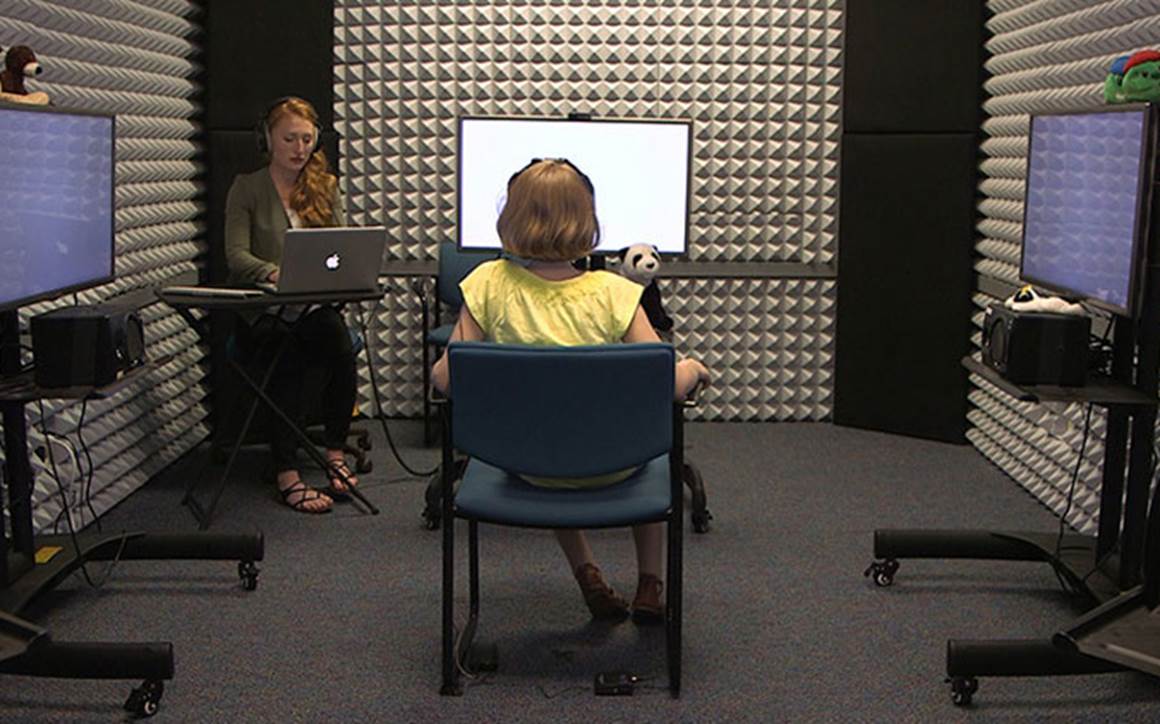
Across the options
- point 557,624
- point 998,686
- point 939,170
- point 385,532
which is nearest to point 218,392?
point 385,532

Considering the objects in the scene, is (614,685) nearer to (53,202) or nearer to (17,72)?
(53,202)

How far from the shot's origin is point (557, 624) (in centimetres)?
400

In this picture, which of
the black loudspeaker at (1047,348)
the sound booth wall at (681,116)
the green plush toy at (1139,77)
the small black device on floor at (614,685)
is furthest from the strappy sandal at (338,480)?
the green plush toy at (1139,77)

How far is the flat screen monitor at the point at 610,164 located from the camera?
17.6 feet

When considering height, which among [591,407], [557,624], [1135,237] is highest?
[1135,237]

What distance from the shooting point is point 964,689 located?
3.44 metres

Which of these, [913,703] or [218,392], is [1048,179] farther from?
[218,392]

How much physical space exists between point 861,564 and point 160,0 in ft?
11.4

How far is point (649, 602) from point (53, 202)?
6.37 ft

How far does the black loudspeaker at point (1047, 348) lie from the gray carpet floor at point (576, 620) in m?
0.73

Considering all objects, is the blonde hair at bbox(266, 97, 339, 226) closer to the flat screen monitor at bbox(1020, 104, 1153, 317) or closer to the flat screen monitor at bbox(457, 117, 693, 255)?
the flat screen monitor at bbox(457, 117, 693, 255)

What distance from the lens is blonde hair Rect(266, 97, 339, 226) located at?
17.6 ft

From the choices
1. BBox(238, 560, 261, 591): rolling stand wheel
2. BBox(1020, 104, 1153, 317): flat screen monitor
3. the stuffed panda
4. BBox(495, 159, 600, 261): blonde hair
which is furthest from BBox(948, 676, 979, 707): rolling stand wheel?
BBox(238, 560, 261, 591): rolling stand wheel

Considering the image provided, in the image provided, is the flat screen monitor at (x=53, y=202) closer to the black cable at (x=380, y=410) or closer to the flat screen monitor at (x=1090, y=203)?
the black cable at (x=380, y=410)
